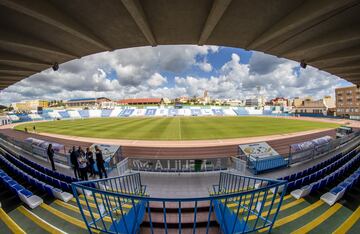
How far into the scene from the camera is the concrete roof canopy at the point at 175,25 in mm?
3611

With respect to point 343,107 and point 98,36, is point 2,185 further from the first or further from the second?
point 343,107

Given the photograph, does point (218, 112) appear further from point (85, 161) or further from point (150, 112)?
point (85, 161)

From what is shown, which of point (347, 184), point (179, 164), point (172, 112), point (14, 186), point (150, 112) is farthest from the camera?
point (172, 112)

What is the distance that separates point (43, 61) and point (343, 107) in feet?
271

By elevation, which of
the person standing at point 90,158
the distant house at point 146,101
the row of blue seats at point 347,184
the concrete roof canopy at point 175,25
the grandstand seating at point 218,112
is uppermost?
the distant house at point 146,101

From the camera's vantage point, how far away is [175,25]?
4750mm

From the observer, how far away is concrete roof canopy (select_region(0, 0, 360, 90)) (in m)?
3.61

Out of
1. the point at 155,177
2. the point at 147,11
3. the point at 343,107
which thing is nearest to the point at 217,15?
the point at 147,11

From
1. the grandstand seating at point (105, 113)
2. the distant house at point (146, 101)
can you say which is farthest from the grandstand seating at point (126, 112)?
the distant house at point (146, 101)

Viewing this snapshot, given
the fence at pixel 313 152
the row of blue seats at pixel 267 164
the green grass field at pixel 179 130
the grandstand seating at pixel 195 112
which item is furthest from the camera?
the grandstand seating at pixel 195 112

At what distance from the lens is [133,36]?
5.23 metres

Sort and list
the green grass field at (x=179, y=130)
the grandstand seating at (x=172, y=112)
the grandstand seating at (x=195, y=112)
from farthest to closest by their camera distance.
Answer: the grandstand seating at (x=195, y=112) < the grandstand seating at (x=172, y=112) < the green grass field at (x=179, y=130)

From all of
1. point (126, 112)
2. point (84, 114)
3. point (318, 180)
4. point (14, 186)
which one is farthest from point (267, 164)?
point (84, 114)

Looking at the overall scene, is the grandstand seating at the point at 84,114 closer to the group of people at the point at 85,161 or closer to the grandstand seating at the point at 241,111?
the grandstand seating at the point at 241,111
